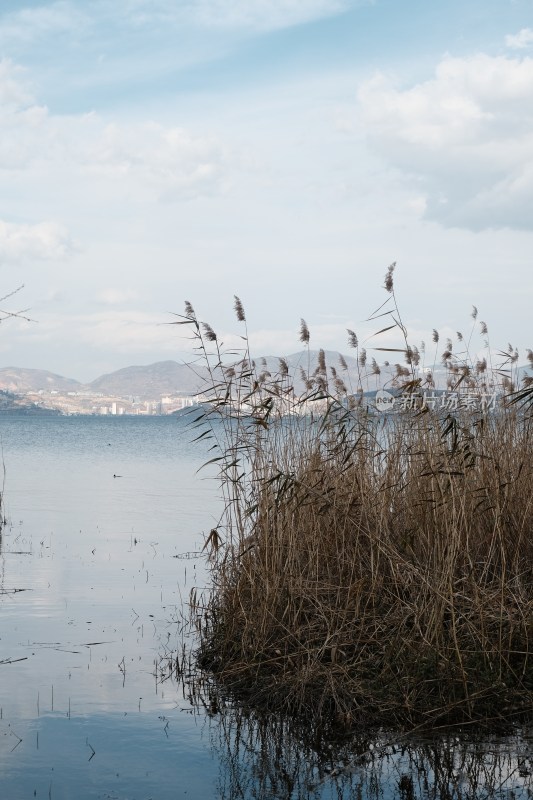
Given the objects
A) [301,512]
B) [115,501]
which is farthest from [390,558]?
[115,501]

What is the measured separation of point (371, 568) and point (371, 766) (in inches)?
69.5

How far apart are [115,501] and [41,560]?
29.3 ft

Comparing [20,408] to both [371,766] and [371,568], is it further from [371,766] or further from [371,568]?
[371,766]

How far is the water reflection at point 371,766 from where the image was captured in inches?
198

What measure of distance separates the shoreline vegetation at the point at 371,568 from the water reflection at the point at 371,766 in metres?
0.19

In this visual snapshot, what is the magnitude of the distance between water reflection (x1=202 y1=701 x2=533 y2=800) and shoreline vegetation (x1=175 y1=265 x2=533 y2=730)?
7.6 inches

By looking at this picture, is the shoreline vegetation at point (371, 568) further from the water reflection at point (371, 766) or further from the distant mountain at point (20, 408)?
the distant mountain at point (20, 408)

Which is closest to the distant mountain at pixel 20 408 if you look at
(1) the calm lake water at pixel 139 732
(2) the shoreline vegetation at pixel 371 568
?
(1) the calm lake water at pixel 139 732

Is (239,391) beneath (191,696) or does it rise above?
above

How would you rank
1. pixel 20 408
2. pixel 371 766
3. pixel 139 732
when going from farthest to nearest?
pixel 20 408
pixel 139 732
pixel 371 766

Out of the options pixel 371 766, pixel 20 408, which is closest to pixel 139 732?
pixel 371 766

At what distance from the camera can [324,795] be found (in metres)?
4.98

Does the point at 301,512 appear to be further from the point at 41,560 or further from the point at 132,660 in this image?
the point at 41,560

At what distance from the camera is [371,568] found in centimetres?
679
